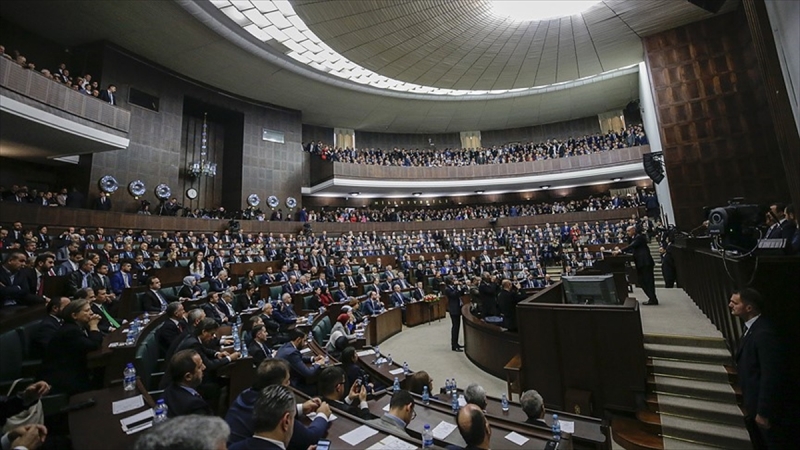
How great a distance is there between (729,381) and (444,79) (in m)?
12.7

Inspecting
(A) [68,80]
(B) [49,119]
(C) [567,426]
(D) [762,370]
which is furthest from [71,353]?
(A) [68,80]

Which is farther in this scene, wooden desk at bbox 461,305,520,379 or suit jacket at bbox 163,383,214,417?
wooden desk at bbox 461,305,520,379

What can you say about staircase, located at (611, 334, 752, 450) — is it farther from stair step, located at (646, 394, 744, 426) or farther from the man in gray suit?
the man in gray suit

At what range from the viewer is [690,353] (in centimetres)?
366

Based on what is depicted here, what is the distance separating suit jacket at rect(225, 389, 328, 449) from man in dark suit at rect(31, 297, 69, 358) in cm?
205

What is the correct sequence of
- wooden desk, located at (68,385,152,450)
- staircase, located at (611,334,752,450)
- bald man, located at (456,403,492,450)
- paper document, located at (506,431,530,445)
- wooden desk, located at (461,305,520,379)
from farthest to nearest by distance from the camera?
wooden desk, located at (461,305,520,379) < staircase, located at (611,334,752,450) < paper document, located at (506,431,530,445) < wooden desk, located at (68,385,152,450) < bald man, located at (456,403,492,450)

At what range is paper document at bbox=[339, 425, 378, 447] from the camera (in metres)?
1.93

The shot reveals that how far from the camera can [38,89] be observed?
764 cm

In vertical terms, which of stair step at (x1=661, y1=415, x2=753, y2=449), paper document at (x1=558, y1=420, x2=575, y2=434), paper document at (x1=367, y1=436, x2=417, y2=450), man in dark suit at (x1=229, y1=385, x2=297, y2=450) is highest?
man in dark suit at (x1=229, y1=385, x2=297, y2=450)

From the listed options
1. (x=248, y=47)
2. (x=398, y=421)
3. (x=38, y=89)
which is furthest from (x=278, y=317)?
(x=248, y=47)

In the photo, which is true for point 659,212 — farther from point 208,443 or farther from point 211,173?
point 211,173

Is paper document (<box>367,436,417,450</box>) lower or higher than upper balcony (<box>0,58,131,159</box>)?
lower

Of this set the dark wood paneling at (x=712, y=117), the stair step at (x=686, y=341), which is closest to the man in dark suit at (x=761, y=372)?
the stair step at (x=686, y=341)

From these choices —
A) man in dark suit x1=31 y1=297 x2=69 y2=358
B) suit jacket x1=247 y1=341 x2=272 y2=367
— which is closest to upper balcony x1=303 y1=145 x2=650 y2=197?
suit jacket x1=247 y1=341 x2=272 y2=367
